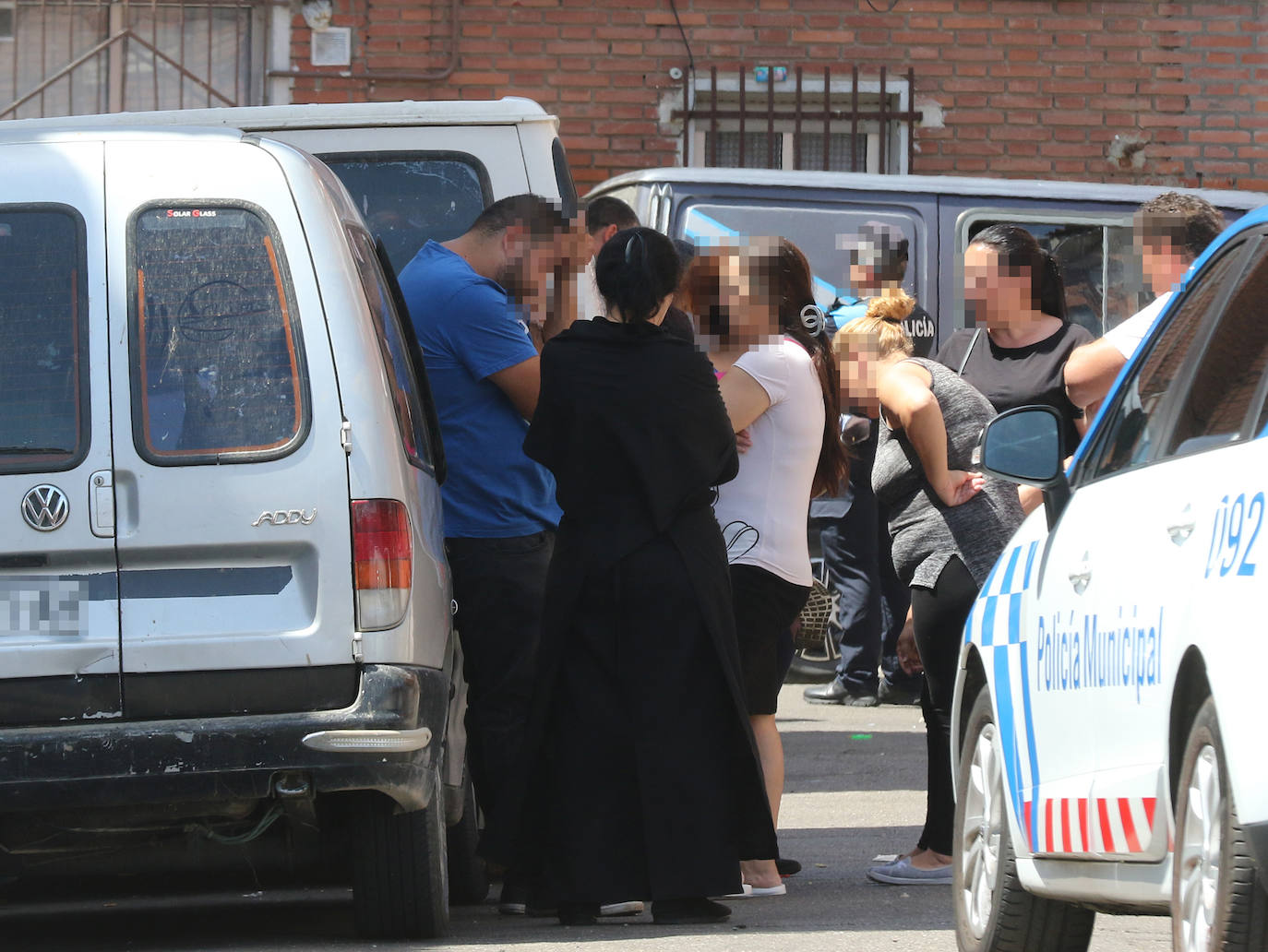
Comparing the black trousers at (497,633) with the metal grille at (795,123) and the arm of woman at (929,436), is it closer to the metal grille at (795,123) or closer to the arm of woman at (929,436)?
the arm of woman at (929,436)

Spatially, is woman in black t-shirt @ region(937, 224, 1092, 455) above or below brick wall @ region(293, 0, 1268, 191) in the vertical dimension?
below

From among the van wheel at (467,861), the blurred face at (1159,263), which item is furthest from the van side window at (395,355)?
the blurred face at (1159,263)

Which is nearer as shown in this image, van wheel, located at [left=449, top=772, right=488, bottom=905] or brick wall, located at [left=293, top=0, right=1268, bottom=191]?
van wheel, located at [left=449, top=772, right=488, bottom=905]

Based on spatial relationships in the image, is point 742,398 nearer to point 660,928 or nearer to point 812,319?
point 812,319

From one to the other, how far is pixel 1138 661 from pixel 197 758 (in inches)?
81.6

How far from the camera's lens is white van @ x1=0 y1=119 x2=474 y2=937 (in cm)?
454

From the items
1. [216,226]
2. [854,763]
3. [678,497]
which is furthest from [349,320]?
[854,763]

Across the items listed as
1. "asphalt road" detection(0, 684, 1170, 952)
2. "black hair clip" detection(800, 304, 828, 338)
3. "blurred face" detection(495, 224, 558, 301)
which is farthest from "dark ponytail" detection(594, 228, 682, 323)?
"asphalt road" detection(0, 684, 1170, 952)

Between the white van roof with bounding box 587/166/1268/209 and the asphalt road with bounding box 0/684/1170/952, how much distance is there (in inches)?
146

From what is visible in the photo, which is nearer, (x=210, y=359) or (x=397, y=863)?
(x=210, y=359)

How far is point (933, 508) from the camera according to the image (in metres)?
5.74

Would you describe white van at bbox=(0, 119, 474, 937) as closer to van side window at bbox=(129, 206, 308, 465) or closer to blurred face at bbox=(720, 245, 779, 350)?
van side window at bbox=(129, 206, 308, 465)

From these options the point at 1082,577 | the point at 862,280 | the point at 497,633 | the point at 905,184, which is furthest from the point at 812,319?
the point at 905,184

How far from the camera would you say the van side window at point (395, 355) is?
4973mm
